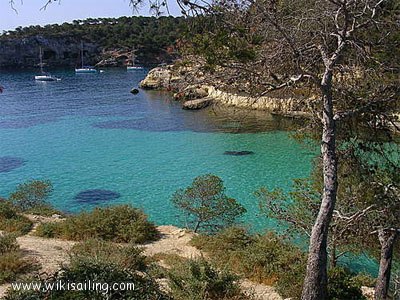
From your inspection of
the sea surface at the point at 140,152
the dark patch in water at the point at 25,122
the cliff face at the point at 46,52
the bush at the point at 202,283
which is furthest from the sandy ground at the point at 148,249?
the cliff face at the point at 46,52

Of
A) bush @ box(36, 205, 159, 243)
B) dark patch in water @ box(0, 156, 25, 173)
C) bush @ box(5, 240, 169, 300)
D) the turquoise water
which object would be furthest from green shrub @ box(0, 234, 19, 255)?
dark patch in water @ box(0, 156, 25, 173)

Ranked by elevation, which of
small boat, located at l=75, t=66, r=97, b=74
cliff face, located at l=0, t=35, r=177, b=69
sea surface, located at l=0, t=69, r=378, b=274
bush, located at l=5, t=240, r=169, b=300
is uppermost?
cliff face, located at l=0, t=35, r=177, b=69

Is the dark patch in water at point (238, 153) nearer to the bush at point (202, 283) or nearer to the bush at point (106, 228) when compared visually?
the bush at point (106, 228)

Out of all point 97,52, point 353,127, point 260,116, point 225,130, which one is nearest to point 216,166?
point 225,130

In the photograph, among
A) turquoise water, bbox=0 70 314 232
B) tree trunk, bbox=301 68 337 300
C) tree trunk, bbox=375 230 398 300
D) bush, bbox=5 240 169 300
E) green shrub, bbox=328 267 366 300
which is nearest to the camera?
bush, bbox=5 240 169 300

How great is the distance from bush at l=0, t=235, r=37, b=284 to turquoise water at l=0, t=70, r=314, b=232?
8.49 meters

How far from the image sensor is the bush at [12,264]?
8.38m

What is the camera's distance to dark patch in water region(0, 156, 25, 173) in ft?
87.8

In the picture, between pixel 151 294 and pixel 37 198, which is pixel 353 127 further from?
pixel 37 198

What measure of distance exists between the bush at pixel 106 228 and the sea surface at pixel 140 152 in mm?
3798

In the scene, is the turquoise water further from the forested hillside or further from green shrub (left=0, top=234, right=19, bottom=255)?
the forested hillside

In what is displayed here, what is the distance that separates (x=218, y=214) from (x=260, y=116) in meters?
25.6

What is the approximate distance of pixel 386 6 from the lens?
7.67m

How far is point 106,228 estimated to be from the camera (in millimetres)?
13500
